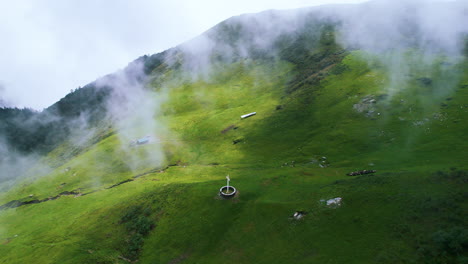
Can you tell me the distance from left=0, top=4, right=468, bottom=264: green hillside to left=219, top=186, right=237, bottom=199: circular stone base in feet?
4.84

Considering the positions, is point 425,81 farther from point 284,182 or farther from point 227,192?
point 227,192

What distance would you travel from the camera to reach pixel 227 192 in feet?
184

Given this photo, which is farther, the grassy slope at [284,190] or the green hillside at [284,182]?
the green hillside at [284,182]

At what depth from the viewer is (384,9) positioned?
19438 centimetres

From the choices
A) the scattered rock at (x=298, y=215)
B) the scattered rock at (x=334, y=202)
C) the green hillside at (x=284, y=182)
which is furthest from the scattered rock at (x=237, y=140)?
the scattered rock at (x=334, y=202)

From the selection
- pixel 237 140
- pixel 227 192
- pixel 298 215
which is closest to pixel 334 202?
pixel 298 215

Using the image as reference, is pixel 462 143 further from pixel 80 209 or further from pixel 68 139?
pixel 68 139

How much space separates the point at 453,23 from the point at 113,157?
561ft

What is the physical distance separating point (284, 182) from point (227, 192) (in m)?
12.3

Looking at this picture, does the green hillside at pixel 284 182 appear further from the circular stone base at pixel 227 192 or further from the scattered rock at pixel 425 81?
the circular stone base at pixel 227 192

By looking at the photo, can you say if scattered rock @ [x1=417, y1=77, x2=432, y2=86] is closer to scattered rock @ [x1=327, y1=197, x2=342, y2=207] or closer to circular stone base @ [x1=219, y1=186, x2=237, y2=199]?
scattered rock @ [x1=327, y1=197, x2=342, y2=207]

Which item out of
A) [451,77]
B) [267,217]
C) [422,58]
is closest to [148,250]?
[267,217]

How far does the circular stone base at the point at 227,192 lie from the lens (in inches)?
2175

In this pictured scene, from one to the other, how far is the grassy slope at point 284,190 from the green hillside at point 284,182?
265 millimetres
